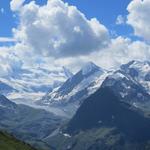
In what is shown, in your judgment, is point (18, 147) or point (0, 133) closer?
point (18, 147)

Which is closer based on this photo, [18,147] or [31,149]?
[18,147]

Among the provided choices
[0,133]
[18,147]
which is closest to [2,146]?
[18,147]

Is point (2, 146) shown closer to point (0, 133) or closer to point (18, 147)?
point (18, 147)

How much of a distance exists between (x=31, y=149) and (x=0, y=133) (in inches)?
356

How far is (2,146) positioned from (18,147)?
24.4 ft

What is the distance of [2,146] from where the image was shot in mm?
111250

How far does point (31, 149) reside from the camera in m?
127

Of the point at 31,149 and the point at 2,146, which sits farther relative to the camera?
the point at 31,149

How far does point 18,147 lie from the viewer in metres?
118

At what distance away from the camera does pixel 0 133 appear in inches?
4995

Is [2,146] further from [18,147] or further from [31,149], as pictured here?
[31,149]

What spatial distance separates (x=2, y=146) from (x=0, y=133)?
15.9 meters
